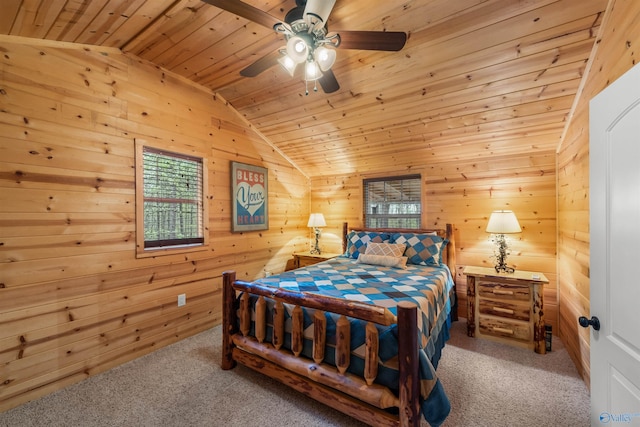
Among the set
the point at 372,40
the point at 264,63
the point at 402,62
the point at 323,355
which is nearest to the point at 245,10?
the point at 264,63

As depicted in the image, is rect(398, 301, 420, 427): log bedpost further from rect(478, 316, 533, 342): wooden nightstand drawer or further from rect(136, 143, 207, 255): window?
rect(136, 143, 207, 255): window

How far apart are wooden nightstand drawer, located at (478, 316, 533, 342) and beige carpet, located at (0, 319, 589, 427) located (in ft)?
0.55

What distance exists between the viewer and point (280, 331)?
1895 millimetres

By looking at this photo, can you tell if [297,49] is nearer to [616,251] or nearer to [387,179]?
[616,251]

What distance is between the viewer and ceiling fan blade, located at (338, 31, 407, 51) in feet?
4.95

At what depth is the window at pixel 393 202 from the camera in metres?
3.71

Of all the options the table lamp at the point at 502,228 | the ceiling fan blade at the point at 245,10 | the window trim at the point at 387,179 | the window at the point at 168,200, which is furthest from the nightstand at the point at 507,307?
A: the window at the point at 168,200

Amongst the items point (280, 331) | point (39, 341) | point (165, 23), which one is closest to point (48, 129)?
point (165, 23)

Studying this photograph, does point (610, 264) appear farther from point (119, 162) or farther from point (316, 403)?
point (119, 162)

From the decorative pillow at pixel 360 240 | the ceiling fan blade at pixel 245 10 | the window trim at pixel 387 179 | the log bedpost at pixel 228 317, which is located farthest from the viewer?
the window trim at pixel 387 179

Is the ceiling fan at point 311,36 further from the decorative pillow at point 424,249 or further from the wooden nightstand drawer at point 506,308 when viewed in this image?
the wooden nightstand drawer at point 506,308

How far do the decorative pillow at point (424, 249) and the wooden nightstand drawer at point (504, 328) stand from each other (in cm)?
74

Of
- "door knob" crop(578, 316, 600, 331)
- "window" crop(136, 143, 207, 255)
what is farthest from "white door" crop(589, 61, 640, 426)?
"window" crop(136, 143, 207, 255)

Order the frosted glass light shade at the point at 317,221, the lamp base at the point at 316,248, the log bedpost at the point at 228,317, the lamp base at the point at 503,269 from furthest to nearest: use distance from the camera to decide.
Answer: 1. the lamp base at the point at 316,248
2. the frosted glass light shade at the point at 317,221
3. the lamp base at the point at 503,269
4. the log bedpost at the point at 228,317
